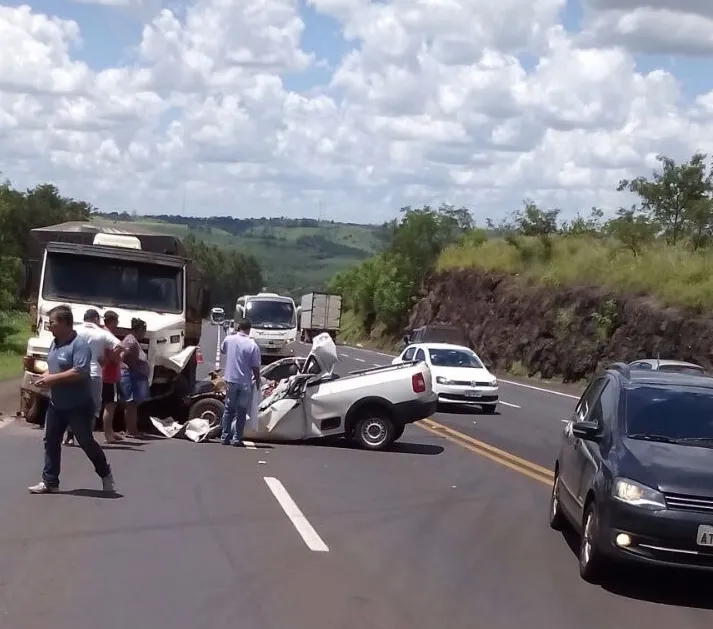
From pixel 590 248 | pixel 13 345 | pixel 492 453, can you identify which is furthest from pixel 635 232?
pixel 492 453

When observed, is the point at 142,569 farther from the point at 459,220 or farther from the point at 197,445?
the point at 459,220

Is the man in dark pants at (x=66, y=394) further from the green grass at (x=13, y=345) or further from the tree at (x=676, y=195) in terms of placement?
the tree at (x=676, y=195)

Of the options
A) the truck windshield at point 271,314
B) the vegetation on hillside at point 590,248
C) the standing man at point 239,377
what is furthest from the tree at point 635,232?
the standing man at point 239,377

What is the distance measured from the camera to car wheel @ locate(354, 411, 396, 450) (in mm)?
17859

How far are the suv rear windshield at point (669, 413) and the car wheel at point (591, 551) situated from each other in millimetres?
800

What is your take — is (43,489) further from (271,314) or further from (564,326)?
(564,326)

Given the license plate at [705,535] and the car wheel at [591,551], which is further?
the car wheel at [591,551]

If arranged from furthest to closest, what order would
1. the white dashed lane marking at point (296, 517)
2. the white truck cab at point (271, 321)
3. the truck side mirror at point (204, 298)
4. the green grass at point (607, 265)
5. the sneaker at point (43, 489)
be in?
the white truck cab at point (271, 321), the green grass at point (607, 265), the truck side mirror at point (204, 298), the sneaker at point (43, 489), the white dashed lane marking at point (296, 517)

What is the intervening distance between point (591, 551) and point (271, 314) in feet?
115

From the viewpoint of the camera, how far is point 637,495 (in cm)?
898

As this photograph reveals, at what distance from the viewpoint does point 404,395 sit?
17.8 metres

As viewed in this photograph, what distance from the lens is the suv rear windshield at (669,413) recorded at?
10.0 metres

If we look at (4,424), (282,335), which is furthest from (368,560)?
(282,335)

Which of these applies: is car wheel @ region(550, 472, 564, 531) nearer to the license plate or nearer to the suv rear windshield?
the suv rear windshield
